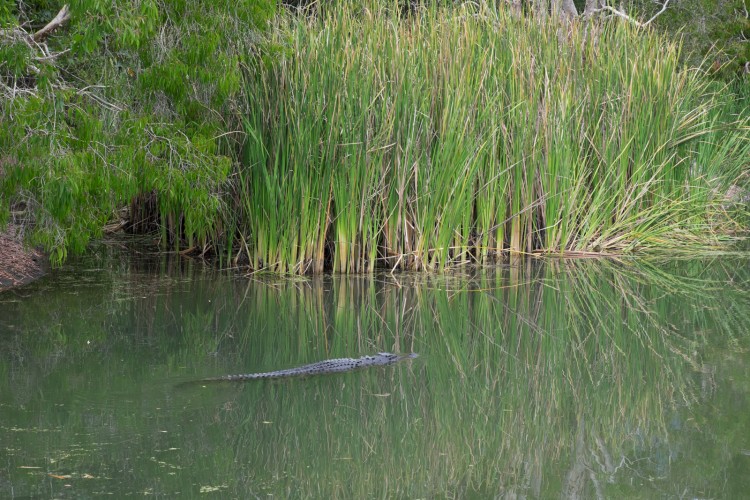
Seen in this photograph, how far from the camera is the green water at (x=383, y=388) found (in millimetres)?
3465

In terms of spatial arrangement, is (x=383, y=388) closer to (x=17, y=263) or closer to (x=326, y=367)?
(x=326, y=367)

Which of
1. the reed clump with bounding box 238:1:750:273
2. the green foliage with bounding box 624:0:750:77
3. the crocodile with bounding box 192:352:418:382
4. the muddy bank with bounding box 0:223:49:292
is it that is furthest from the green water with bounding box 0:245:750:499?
the green foliage with bounding box 624:0:750:77

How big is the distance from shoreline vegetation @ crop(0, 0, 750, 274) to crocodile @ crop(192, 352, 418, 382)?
1366mm

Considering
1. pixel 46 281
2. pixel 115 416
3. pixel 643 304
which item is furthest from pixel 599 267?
pixel 115 416

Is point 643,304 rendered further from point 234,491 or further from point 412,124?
point 234,491

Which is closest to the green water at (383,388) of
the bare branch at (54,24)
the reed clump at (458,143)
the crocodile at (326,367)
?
the crocodile at (326,367)

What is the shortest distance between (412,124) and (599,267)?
6.29ft

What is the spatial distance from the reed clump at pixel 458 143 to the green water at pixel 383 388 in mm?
504

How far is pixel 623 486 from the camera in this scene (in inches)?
134

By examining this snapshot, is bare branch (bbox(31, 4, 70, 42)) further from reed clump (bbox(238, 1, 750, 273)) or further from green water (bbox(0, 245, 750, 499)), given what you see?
green water (bbox(0, 245, 750, 499))

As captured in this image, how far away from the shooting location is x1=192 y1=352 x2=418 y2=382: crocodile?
4.66 meters

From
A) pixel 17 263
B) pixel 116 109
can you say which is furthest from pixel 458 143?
pixel 17 263

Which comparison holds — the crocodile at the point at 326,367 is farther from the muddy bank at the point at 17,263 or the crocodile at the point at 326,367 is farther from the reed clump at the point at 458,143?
the muddy bank at the point at 17,263

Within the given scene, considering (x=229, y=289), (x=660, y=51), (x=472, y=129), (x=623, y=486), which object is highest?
(x=660, y=51)
